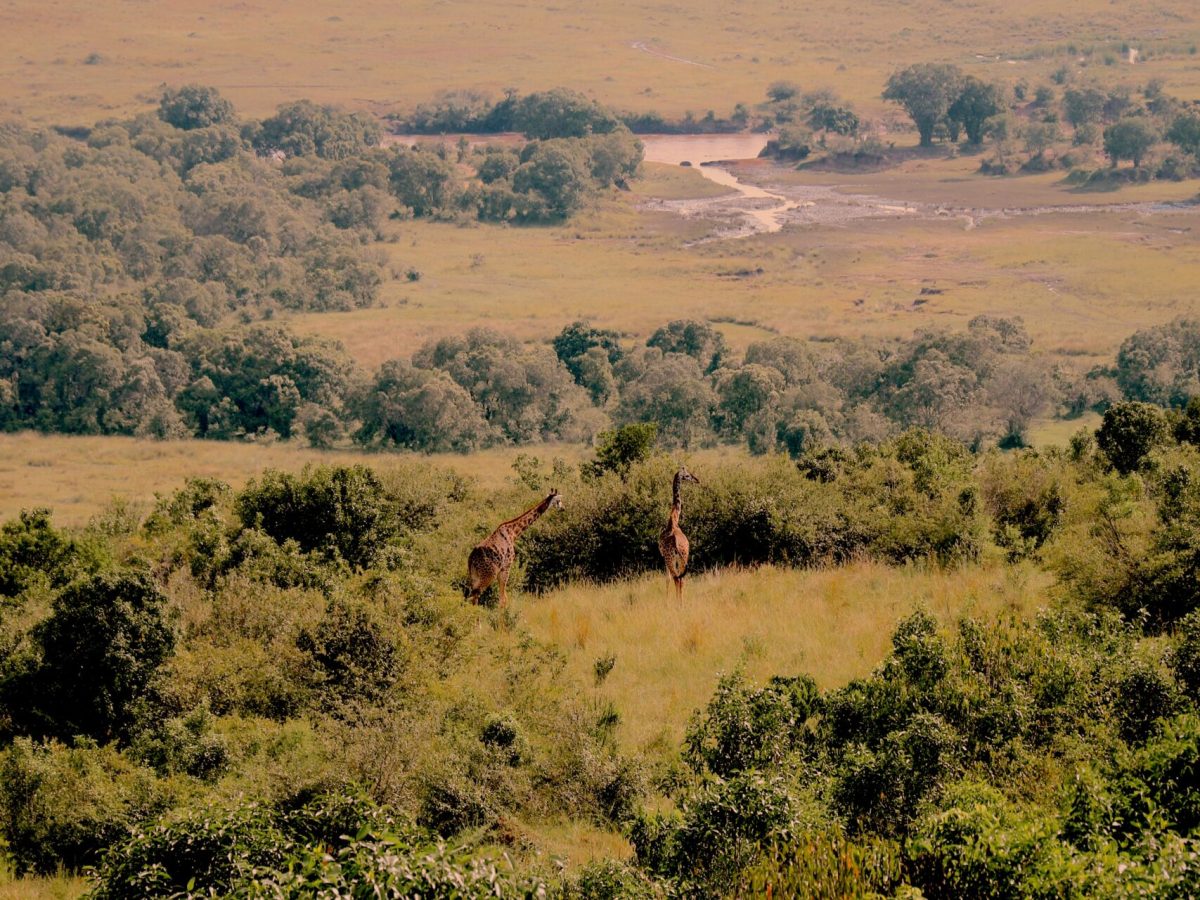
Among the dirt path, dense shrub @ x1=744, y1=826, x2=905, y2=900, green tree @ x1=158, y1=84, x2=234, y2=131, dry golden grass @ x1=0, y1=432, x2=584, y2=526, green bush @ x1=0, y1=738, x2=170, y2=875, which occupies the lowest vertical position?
dry golden grass @ x1=0, y1=432, x2=584, y2=526

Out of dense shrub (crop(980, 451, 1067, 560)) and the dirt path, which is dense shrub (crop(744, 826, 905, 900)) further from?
the dirt path

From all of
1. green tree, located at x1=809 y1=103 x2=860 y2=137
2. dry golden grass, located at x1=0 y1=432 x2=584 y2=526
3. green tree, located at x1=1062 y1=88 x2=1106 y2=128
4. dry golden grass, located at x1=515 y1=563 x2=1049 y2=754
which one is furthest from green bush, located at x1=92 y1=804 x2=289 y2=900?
green tree, located at x1=809 y1=103 x2=860 y2=137

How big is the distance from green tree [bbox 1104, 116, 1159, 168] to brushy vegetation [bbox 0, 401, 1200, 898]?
102944mm

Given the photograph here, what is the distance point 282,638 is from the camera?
1589 centimetres

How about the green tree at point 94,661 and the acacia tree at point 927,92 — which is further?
the acacia tree at point 927,92

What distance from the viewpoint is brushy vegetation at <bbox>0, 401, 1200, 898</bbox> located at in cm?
995

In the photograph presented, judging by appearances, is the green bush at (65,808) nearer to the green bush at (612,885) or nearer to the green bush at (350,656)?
the green bush at (350,656)

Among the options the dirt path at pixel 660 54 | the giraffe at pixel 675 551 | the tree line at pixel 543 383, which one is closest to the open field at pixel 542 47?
the dirt path at pixel 660 54

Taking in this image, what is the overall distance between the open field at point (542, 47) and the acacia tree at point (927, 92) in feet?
38.7

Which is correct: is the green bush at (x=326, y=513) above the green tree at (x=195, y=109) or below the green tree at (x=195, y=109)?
below

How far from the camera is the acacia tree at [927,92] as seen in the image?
132 metres

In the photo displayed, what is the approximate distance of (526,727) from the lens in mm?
14273

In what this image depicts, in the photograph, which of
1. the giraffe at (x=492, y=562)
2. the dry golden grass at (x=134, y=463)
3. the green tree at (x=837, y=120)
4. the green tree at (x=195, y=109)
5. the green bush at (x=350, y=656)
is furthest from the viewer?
the green tree at (x=837, y=120)

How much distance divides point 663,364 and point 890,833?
5613 centimetres
